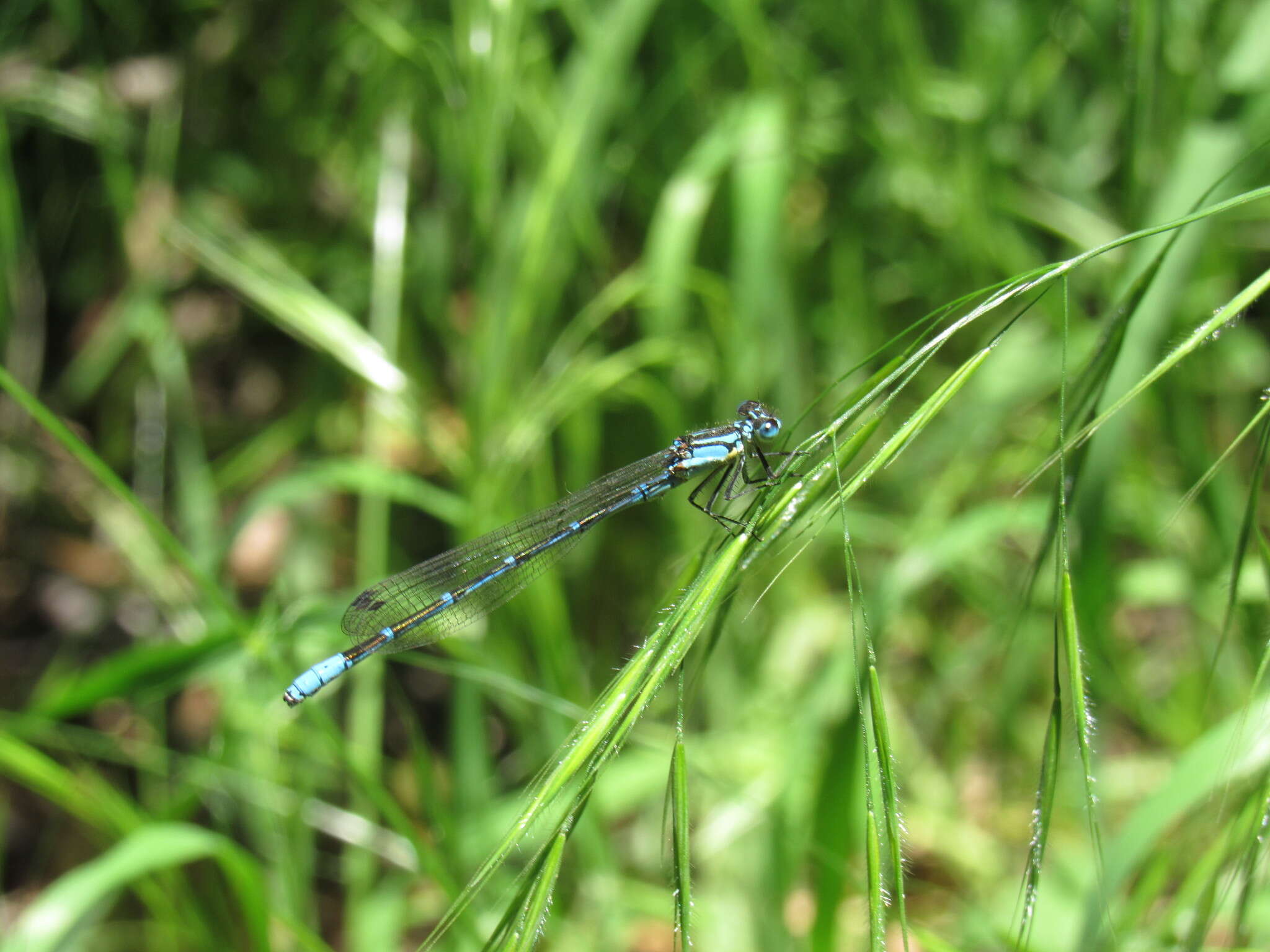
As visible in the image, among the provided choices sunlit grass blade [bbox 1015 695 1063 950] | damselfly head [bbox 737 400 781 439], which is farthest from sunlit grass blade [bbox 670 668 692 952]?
damselfly head [bbox 737 400 781 439]

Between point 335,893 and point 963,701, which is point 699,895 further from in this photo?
point 335,893

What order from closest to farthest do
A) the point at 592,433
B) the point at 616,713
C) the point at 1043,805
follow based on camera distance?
1. the point at 616,713
2. the point at 1043,805
3. the point at 592,433

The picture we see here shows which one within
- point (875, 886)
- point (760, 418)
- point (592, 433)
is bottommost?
point (875, 886)

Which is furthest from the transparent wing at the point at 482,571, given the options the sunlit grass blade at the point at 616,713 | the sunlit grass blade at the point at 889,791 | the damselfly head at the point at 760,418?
the sunlit grass blade at the point at 889,791

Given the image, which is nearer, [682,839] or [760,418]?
[682,839]

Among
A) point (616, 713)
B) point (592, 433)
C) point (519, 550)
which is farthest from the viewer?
Result: point (592, 433)

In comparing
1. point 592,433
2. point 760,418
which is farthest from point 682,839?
point 592,433

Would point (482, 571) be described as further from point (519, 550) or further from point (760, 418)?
point (760, 418)
